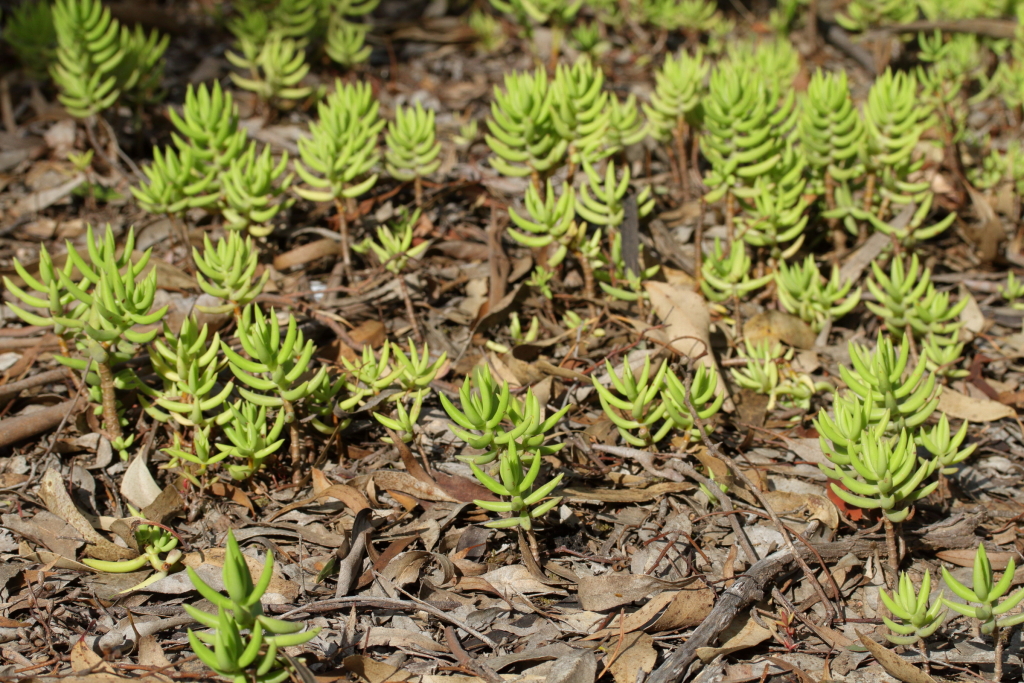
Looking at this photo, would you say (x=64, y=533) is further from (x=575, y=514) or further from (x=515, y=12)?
(x=515, y=12)

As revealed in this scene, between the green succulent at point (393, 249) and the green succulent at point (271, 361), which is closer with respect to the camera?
the green succulent at point (271, 361)

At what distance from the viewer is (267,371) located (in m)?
2.13

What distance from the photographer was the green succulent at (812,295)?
2834mm

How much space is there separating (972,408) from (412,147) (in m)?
2.09

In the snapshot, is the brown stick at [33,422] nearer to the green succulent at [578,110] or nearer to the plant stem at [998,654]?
the green succulent at [578,110]

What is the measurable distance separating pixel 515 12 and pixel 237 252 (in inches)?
111

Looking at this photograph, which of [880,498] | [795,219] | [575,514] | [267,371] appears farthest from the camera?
[795,219]

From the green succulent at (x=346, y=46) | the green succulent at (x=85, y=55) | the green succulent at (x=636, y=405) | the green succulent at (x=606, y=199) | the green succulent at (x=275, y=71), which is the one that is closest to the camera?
the green succulent at (x=636, y=405)

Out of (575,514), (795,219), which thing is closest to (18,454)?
(575,514)

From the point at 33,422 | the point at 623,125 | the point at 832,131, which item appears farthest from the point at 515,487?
the point at 832,131

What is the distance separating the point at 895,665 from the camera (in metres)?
1.88

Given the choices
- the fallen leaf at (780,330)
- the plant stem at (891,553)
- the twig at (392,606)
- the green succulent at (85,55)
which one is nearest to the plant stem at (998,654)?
the plant stem at (891,553)

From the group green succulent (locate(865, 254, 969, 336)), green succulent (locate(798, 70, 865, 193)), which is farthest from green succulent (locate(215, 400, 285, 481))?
green succulent (locate(798, 70, 865, 193))

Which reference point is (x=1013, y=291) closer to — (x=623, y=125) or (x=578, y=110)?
(x=623, y=125)
